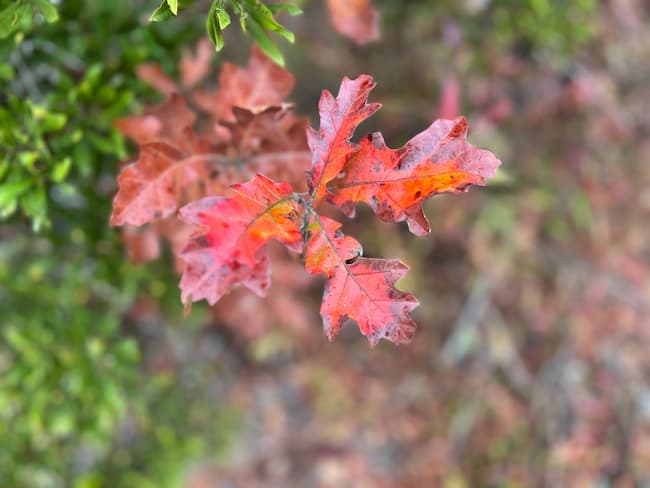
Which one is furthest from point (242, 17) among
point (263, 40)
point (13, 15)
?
point (13, 15)

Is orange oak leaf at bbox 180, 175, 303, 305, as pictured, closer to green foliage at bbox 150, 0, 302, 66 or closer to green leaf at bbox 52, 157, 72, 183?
green foliage at bbox 150, 0, 302, 66

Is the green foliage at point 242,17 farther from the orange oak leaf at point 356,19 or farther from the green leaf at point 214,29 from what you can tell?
the orange oak leaf at point 356,19

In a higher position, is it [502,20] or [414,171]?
[414,171]

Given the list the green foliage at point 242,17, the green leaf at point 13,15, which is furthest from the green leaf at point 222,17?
the green leaf at point 13,15

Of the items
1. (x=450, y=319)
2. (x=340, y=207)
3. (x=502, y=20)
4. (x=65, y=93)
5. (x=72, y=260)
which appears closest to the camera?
(x=340, y=207)

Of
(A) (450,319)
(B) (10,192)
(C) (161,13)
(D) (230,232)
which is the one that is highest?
(C) (161,13)

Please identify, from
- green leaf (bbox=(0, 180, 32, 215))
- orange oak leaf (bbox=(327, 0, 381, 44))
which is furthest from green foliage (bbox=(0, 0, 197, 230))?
orange oak leaf (bbox=(327, 0, 381, 44))

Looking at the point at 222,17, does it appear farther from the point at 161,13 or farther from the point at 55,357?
the point at 55,357
